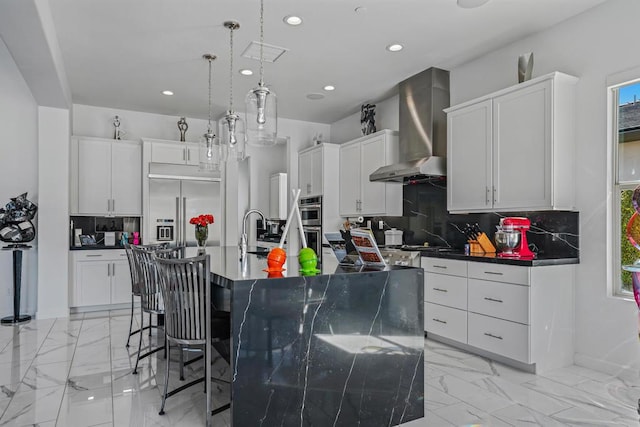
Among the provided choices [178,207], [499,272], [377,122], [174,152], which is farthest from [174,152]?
[499,272]

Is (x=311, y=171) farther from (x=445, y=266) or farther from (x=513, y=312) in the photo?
(x=513, y=312)

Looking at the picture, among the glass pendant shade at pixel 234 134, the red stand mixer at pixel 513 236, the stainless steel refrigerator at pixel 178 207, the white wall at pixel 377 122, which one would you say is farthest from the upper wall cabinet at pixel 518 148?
the stainless steel refrigerator at pixel 178 207

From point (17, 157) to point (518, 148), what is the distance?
5.80m

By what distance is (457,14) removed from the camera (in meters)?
3.48

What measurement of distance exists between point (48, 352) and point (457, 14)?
4.61 meters

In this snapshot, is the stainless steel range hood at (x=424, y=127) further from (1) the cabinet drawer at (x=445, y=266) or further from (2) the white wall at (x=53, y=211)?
(2) the white wall at (x=53, y=211)

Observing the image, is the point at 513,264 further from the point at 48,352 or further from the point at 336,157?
→ the point at 48,352

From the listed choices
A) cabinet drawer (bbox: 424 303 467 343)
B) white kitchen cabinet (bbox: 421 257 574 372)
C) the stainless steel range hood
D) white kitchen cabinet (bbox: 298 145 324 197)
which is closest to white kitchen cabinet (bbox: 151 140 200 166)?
white kitchen cabinet (bbox: 298 145 324 197)

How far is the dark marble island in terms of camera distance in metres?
2.11

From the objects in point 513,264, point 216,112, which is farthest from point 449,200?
point 216,112

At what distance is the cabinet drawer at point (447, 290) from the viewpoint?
380 centimetres

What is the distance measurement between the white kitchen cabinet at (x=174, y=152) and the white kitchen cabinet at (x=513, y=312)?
13.8ft

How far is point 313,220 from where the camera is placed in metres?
6.52

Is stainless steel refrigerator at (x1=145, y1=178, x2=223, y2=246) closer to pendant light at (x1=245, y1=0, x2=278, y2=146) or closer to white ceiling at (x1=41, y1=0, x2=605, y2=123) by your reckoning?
white ceiling at (x1=41, y1=0, x2=605, y2=123)
